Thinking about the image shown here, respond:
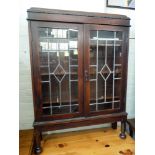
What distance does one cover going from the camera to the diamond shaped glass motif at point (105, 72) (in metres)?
1.72

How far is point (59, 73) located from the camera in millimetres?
1585

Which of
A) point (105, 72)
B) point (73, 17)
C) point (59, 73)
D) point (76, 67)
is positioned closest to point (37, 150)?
point (59, 73)

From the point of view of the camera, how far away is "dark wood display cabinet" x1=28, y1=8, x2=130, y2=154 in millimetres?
1485

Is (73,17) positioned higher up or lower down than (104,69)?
higher up

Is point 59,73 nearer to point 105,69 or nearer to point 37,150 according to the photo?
point 105,69

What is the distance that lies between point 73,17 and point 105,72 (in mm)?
658

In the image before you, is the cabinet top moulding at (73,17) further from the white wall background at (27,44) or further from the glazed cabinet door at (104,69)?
the white wall background at (27,44)

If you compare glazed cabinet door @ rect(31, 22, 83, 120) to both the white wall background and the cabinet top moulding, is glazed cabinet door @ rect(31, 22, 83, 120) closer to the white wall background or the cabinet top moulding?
the cabinet top moulding

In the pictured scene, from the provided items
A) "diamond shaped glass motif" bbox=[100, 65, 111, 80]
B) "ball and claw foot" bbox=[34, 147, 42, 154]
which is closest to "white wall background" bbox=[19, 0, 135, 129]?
"ball and claw foot" bbox=[34, 147, 42, 154]

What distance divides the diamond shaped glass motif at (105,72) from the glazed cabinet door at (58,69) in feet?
0.87

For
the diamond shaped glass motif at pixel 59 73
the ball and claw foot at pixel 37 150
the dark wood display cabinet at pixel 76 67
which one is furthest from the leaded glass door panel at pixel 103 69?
the ball and claw foot at pixel 37 150
